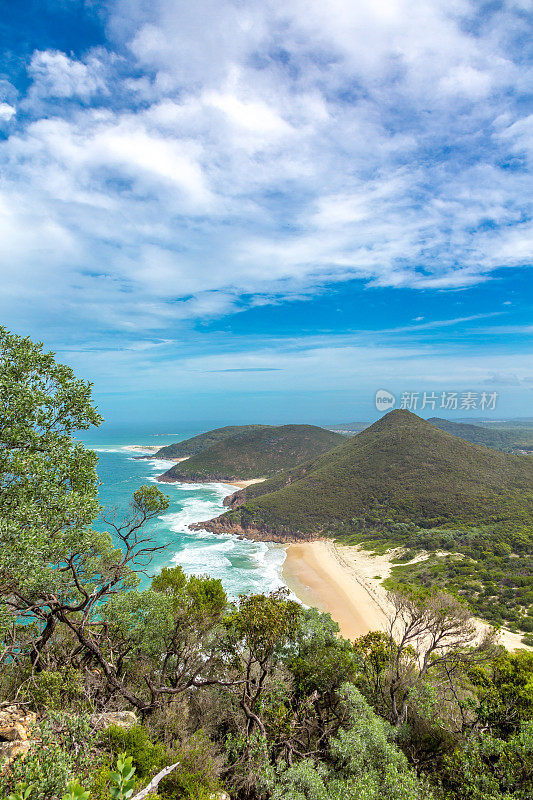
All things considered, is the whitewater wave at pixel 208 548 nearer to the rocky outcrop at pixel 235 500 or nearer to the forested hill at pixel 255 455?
the rocky outcrop at pixel 235 500

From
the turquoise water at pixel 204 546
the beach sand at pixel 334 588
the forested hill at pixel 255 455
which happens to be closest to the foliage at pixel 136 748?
the turquoise water at pixel 204 546

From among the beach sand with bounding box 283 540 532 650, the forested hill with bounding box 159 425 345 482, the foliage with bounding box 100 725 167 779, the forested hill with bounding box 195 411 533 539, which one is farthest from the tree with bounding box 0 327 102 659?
the forested hill with bounding box 159 425 345 482

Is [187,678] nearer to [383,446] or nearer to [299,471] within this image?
[383,446]

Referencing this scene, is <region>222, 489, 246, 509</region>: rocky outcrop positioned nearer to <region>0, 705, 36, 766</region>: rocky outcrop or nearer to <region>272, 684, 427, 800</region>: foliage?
<region>272, 684, 427, 800</region>: foliage

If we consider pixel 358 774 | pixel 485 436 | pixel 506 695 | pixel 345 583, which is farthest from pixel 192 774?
pixel 485 436

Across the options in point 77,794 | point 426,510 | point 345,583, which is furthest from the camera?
point 426,510

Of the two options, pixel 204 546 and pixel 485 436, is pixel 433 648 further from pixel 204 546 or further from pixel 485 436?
pixel 485 436
